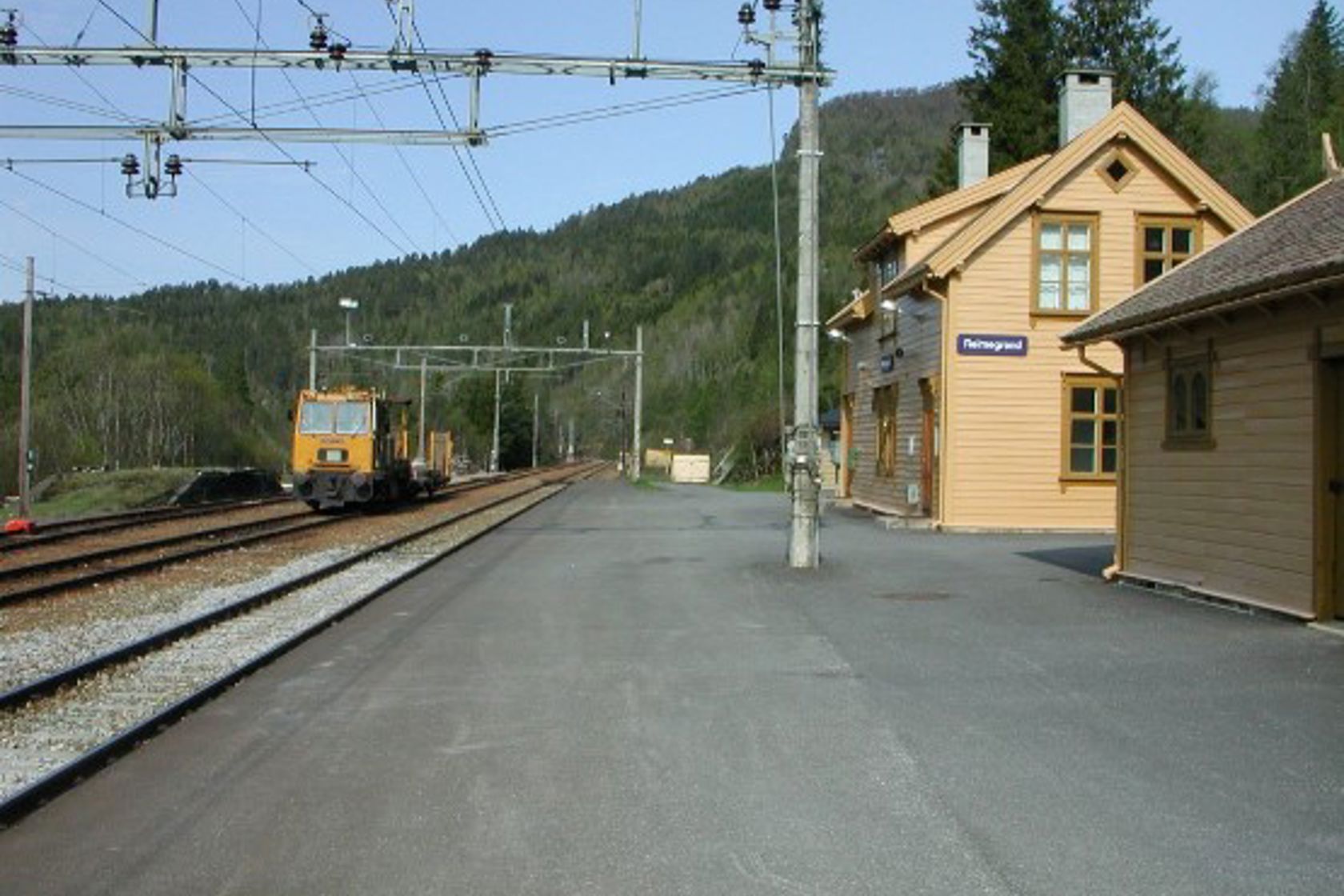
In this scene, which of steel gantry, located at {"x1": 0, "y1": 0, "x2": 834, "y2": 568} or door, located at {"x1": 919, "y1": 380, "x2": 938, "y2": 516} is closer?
steel gantry, located at {"x1": 0, "y1": 0, "x2": 834, "y2": 568}

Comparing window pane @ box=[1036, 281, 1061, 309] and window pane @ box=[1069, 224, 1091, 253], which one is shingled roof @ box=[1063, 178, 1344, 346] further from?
window pane @ box=[1069, 224, 1091, 253]

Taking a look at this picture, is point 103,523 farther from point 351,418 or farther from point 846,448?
point 846,448

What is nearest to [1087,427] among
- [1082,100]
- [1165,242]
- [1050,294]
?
[1050,294]

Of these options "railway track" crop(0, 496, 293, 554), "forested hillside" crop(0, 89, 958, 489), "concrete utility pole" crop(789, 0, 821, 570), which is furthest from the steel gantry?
"forested hillside" crop(0, 89, 958, 489)

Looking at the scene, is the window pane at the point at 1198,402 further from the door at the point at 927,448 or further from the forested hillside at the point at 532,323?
the forested hillside at the point at 532,323

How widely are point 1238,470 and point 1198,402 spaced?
1228mm

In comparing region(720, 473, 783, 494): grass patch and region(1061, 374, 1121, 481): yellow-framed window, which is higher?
region(1061, 374, 1121, 481): yellow-framed window

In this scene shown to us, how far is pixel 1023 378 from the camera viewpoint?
25.2 meters

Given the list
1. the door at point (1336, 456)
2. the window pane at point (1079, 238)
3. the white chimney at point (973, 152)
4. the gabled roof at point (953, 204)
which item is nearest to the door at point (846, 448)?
the white chimney at point (973, 152)

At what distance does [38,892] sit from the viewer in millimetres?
5129

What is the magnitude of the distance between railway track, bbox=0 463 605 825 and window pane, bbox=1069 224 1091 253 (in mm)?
14485

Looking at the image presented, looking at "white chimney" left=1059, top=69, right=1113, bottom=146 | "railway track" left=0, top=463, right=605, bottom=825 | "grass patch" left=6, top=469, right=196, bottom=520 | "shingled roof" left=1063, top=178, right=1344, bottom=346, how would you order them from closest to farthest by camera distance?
"railway track" left=0, top=463, right=605, bottom=825
"shingled roof" left=1063, top=178, right=1344, bottom=346
"white chimney" left=1059, top=69, right=1113, bottom=146
"grass patch" left=6, top=469, right=196, bottom=520

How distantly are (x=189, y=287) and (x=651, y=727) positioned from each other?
11718 centimetres

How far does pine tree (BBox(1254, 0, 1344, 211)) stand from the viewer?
56906 millimetres
